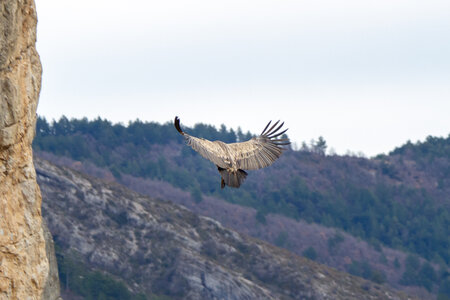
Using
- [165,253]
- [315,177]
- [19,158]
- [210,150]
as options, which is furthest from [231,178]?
[315,177]

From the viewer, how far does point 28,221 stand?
58.5 ft

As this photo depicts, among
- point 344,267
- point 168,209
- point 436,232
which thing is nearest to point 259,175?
point 436,232

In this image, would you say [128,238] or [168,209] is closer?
[128,238]

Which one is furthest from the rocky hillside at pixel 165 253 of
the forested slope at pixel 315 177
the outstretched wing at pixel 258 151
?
the outstretched wing at pixel 258 151

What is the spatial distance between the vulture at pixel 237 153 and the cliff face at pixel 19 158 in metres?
2.61

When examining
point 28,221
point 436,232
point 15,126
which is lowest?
point 28,221

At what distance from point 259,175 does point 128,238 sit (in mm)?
80696

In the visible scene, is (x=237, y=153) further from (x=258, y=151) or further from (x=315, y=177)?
(x=315, y=177)

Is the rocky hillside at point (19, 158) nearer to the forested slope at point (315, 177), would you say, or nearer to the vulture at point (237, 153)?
the vulture at point (237, 153)

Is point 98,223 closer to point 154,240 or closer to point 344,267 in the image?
point 154,240

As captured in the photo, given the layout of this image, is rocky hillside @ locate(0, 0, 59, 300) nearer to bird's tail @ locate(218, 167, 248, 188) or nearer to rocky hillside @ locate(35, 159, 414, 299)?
Answer: bird's tail @ locate(218, 167, 248, 188)

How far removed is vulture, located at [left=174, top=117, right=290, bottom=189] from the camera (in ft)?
66.4

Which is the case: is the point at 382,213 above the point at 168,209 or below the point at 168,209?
above

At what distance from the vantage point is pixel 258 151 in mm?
22641
